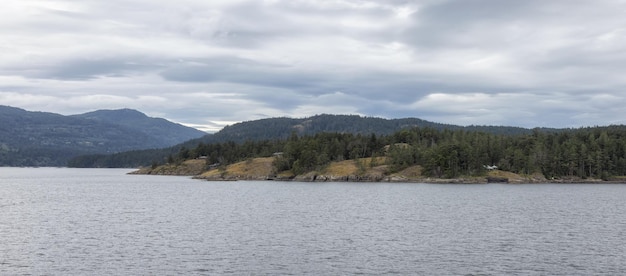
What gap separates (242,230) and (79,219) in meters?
32.0

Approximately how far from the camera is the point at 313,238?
7575 cm

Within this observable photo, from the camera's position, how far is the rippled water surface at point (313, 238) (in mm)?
56938

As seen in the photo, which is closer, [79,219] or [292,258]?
[292,258]

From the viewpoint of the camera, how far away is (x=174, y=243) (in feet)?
233

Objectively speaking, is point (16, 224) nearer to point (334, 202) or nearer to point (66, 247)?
point (66, 247)

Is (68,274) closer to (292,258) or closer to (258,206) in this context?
(292,258)

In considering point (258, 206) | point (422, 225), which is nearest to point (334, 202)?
point (258, 206)

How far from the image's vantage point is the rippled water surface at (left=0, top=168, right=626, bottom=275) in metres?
56.9

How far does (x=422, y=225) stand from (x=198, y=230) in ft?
110

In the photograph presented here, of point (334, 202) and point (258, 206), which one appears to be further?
point (334, 202)

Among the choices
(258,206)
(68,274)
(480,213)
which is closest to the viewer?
(68,274)

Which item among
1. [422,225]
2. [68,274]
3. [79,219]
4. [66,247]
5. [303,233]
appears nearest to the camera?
[68,274]

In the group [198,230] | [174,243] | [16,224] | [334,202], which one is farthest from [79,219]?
[334,202]

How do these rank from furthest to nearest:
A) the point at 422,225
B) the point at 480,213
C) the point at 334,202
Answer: the point at 334,202
the point at 480,213
the point at 422,225
